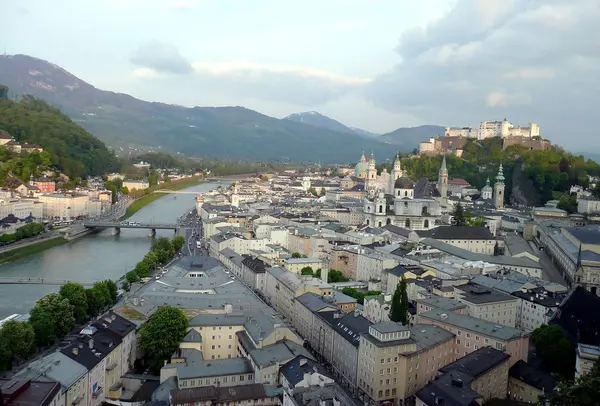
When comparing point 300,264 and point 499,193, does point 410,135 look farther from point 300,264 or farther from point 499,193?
point 300,264

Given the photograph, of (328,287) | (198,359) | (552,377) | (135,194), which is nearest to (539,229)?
(328,287)

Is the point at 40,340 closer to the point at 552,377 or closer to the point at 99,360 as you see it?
the point at 99,360

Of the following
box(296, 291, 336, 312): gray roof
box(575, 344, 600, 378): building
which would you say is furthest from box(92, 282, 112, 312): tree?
box(575, 344, 600, 378): building

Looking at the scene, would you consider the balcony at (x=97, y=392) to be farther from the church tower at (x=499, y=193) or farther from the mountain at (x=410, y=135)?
the mountain at (x=410, y=135)

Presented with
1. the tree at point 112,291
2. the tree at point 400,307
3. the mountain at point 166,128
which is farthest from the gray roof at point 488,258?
the mountain at point 166,128

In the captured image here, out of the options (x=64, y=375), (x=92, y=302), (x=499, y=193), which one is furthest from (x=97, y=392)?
(x=499, y=193)

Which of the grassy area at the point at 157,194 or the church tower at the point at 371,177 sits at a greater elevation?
the church tower at the point at 371,177
